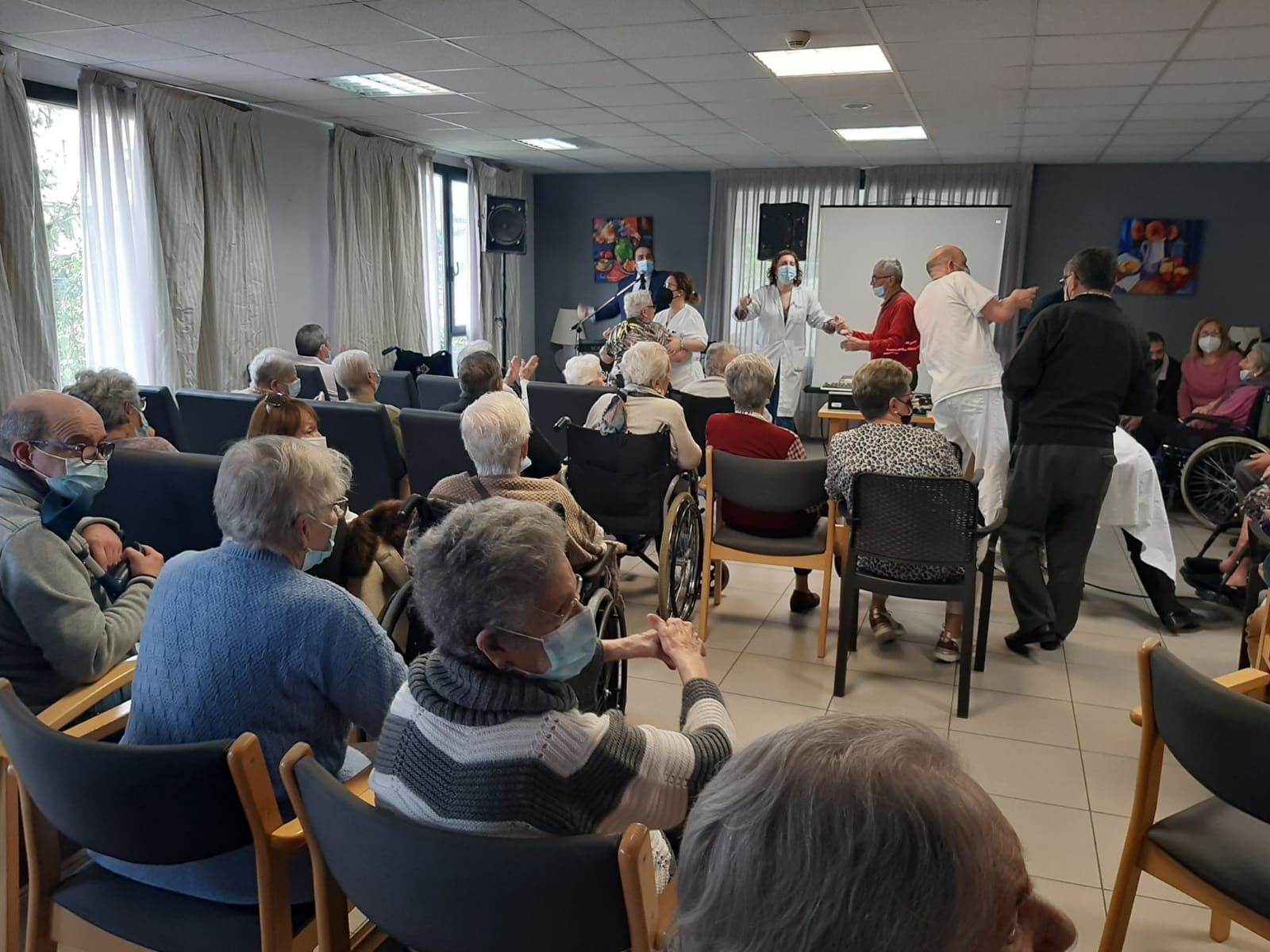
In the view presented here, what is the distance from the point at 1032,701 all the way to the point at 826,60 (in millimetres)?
3161

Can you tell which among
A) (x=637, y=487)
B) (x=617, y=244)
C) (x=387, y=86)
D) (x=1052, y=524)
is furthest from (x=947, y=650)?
(x=617, y=244)

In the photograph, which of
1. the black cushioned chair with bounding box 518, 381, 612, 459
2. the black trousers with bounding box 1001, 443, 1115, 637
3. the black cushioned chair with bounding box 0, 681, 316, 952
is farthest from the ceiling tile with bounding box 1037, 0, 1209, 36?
the black cushioned chair with bounding box 0, 681, 316, 952

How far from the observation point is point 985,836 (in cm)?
61

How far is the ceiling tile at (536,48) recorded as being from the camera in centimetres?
417

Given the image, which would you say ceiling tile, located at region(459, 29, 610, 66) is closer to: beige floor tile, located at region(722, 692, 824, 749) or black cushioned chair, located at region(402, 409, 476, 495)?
black cushioned chair, located at region(402, 409, 476, 495)

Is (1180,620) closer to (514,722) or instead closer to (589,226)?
(514,722)

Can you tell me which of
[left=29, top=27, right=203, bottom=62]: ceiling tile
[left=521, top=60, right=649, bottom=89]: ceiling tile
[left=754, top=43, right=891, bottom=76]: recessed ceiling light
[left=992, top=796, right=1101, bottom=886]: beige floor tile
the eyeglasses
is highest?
[left=754, top=43, right=891, bottom=76]: recessed ceiling light

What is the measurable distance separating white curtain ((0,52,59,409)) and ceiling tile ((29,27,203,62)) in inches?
12.9

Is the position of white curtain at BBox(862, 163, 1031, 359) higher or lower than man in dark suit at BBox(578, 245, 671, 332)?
higher

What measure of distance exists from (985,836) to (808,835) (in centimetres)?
12

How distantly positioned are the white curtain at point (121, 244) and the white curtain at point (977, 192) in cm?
622

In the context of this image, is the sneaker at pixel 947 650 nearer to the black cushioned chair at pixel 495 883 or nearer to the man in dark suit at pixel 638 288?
the black cushioned chair at pixel 495 883

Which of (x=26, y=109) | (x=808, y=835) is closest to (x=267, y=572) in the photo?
(x=808, y=835)

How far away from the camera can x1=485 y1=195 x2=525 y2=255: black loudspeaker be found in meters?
8.01
